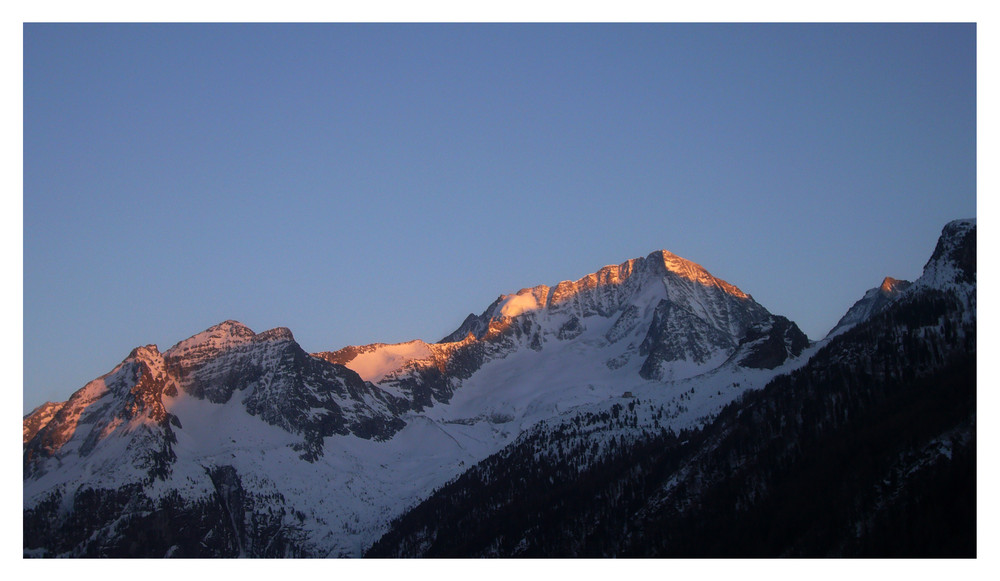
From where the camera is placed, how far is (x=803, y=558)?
7638 inches

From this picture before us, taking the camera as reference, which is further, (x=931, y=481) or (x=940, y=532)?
(x=931, y=481)
